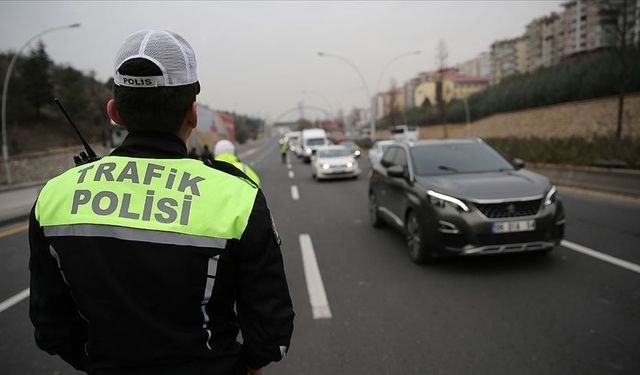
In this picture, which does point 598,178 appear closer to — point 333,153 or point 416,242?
point 416,242

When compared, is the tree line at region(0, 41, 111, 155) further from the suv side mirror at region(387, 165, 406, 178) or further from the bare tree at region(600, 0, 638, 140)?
the suv side mirror at region(387, 165, 406, 178)

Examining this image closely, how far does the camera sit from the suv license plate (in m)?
5.27

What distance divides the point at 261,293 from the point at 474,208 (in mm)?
4379

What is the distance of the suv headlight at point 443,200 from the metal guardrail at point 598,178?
7486mm

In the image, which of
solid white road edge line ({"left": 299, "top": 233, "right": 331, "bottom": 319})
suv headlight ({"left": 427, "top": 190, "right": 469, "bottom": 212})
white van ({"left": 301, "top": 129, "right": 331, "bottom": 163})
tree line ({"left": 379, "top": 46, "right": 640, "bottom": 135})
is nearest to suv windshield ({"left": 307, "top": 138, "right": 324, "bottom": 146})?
white van ({"left": 301, "top": 129, "right": 331, "bottom": 163})

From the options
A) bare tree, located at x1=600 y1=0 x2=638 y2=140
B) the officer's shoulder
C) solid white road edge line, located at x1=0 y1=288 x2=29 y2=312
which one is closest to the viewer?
the officer's shoulder

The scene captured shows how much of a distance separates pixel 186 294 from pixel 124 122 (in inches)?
22.5

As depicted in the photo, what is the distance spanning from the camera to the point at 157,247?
4.30 feet

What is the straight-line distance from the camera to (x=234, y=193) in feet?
4.53

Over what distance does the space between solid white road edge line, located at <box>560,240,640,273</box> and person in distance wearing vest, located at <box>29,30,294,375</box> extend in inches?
211

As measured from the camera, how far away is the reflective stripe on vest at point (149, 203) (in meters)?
1.32

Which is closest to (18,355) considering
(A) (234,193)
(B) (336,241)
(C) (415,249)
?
(A) (234,193)

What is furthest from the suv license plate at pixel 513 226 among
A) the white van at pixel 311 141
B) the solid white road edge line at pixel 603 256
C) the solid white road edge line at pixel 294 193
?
the white van at pixel 311 141

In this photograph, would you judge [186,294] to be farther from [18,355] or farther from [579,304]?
[579,304]
